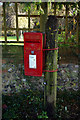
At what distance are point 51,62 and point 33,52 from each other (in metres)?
0.36

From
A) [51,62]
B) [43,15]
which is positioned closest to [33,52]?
[51,62]

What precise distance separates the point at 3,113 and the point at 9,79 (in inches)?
59.6

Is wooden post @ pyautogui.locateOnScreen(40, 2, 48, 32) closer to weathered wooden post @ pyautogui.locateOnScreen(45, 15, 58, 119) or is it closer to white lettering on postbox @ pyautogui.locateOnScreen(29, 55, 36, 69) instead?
weathered wooden post @ pyautogui.locateOnScreen(45, 15, 58, 119)

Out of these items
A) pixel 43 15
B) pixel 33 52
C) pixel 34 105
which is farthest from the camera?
pixel 34 105

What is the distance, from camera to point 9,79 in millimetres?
4508

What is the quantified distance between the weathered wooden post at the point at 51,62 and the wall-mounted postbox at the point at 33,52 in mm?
157

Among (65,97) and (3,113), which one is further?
(65,97)

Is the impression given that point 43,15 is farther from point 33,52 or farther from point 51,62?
point 51,62

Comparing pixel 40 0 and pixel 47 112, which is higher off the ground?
pixel 40 0

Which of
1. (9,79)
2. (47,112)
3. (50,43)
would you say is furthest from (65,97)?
(9,79)

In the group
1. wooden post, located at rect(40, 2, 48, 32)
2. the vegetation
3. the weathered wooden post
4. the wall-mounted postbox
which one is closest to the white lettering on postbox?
the wall-mounted postbox

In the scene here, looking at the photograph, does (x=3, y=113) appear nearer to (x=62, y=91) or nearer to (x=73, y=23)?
(x=62, y=91)

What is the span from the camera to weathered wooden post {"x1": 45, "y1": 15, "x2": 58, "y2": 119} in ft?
8.38

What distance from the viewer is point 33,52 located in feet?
8.36
